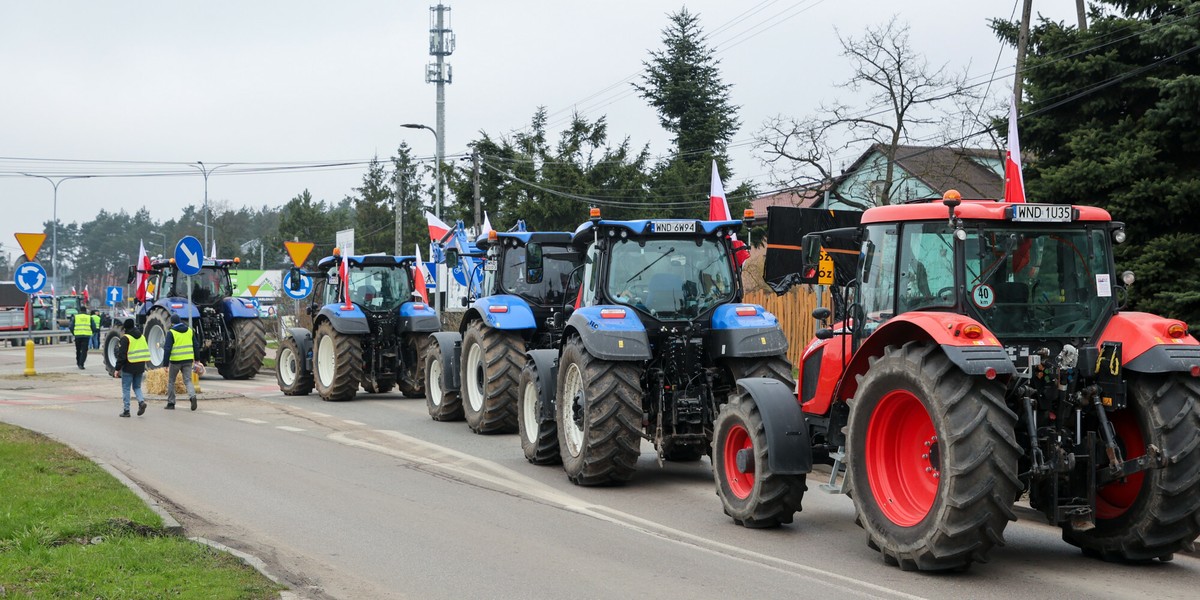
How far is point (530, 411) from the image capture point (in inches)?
531

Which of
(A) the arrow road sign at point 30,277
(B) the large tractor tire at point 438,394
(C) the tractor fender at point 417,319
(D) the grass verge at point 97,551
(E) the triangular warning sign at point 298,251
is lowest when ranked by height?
(D) the grass verge at point 97,551

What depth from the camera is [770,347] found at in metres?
11.8

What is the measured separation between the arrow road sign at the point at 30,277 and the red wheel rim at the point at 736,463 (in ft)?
68.4

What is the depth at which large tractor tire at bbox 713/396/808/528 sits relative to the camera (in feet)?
29.8

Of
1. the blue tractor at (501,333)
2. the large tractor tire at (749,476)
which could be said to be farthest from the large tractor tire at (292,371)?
the large tractor tire at (749,476)

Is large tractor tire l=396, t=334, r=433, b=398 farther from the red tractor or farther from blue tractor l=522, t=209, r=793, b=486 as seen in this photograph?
the red tractor

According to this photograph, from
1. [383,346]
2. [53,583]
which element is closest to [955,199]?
[53,583]

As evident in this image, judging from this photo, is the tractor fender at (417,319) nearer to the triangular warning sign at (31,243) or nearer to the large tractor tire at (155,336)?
the large tractor tire at (155,336)

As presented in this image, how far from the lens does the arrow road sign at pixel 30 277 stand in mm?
25969

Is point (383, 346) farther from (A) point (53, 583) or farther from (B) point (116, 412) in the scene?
(A) point (53, 583)

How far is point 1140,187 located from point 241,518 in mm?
12953

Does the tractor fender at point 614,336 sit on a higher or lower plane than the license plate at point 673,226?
lower

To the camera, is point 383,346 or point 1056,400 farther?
point 383,346

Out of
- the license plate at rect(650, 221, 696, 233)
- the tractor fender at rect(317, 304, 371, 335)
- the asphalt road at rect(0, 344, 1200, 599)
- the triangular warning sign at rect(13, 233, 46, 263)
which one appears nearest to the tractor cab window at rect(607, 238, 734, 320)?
the license plate at rect(650, 221, 696, 233)
